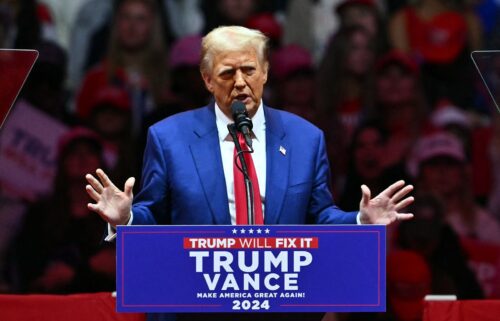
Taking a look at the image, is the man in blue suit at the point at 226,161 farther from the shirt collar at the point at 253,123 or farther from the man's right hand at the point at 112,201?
the man's right hand at the point at 112,201

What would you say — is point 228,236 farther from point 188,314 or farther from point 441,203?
point 441,203

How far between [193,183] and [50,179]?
3.50 meters

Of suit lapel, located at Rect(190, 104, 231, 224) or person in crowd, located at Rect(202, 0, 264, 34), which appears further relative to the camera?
person in crowd, located at Rect(202, 0, 264, 34)

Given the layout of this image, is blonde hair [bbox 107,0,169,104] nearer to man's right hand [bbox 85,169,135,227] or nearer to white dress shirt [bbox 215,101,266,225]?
white dress shirt [bbox 215,101,266,225]

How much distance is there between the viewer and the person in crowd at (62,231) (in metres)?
7.55

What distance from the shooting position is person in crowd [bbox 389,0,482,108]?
316 inches

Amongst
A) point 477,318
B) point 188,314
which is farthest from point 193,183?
point 477,318

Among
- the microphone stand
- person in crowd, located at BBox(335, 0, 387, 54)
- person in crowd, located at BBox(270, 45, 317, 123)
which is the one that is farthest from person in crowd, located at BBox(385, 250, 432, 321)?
the microphone stand

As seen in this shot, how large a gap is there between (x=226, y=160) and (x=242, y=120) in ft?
0.98

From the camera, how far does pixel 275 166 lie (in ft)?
14.8

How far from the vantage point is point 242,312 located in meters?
4.06

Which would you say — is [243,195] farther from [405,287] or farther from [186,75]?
[186,75]

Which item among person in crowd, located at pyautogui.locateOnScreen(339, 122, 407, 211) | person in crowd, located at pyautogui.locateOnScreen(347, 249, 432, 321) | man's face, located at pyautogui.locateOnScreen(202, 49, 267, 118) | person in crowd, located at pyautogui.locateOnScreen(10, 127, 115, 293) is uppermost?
man's face, located at pyautogui.locateOnScreen(202, 49, 267, 118)

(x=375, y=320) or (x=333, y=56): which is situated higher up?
(x=333, y=56)
